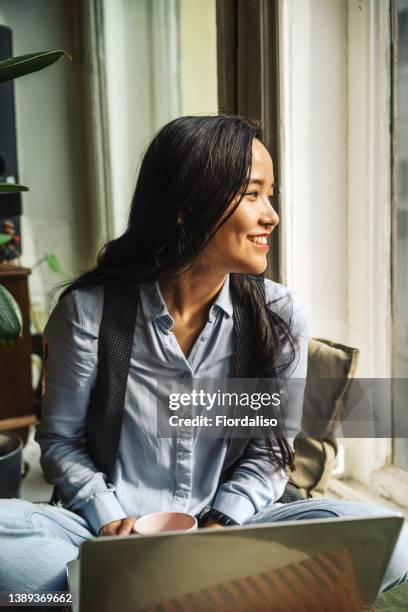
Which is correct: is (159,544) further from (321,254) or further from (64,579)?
(321,254)

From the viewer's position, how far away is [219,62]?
1604 millimetres

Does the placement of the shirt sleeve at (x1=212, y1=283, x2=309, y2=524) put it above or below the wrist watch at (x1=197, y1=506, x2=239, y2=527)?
above

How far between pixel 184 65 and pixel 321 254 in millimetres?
1175

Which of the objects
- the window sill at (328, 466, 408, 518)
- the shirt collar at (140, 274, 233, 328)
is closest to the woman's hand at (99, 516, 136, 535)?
the shirt collar at (140, 274, 233, 328)

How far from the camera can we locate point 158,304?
45.4 inches

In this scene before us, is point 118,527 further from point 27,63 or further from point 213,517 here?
point 27,63

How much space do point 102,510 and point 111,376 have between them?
0.23 m

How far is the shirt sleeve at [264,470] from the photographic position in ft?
3.62

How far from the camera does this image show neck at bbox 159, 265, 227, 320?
1.17 metres

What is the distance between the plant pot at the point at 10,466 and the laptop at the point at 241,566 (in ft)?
3.82

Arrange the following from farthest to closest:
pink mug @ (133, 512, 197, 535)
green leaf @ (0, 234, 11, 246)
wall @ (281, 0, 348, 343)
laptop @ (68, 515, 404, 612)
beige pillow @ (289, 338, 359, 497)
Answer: green leaf @ (0, 234, 11, 246) → wall @ (281, 0, 348, 343) → beige pillow @ (289, 338, 359, 497) → pink mug @ (133, 512, 197, 535) → laptop @ (68, 515, 404, 612)

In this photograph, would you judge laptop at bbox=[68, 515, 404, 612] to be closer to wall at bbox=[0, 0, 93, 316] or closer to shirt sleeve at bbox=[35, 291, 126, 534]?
shirt sleeve at bbox=[35, 291, 126, 534]

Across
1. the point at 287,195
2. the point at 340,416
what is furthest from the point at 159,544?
the point at 287,195

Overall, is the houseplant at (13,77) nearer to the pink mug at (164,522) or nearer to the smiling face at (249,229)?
the smiling face at (249,229)
